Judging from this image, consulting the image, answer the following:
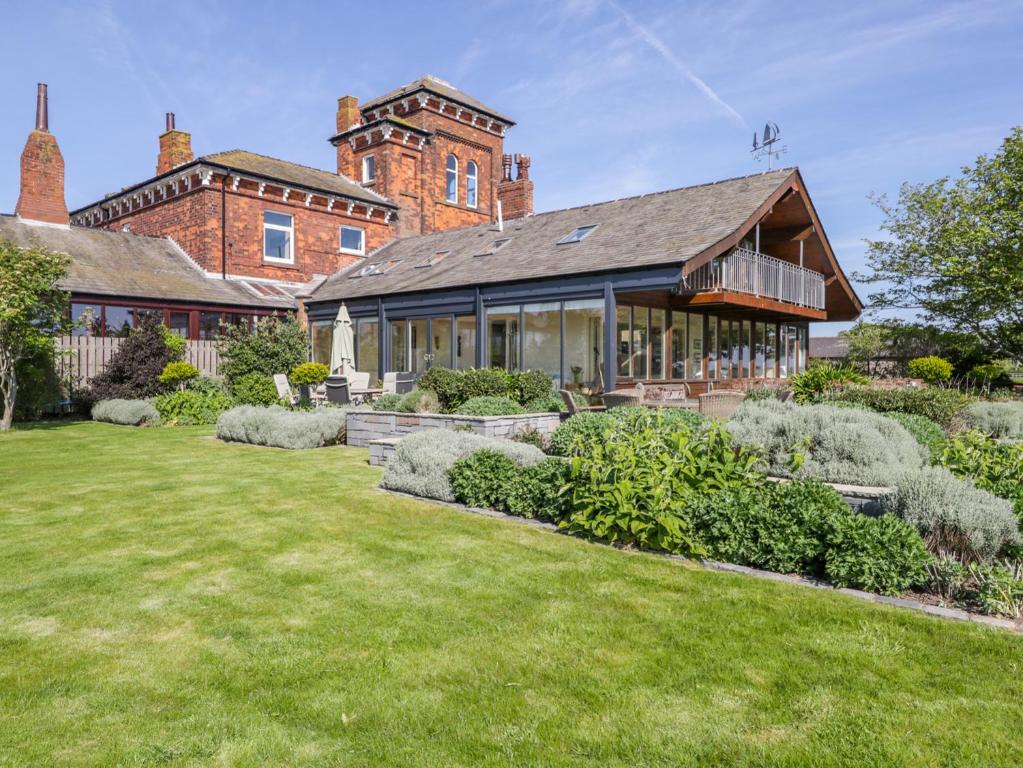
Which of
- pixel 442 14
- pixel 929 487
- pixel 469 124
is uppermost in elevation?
pixel 469 124

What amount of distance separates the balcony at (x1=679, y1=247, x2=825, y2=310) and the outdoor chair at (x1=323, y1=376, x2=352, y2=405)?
7.69m

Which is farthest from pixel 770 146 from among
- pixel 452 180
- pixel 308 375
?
pixel 452 180

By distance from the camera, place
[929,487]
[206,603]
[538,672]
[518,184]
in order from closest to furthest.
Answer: [538,672]
[206,603]
[929,487]
[518,184]

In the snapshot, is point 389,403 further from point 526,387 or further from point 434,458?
point 434,458

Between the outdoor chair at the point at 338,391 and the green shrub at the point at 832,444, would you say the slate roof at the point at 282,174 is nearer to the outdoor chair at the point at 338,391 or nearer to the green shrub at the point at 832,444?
the outdoor chair at the point at 338,391

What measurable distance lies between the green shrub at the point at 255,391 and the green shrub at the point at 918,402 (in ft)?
41.9

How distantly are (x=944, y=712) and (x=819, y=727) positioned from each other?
586 millimetres

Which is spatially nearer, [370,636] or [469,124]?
[370,636]

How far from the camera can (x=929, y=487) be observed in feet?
14.5

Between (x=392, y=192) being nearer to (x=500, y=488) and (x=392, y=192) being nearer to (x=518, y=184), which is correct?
(x=518, y=184)

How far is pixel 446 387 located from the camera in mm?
11508

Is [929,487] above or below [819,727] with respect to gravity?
above

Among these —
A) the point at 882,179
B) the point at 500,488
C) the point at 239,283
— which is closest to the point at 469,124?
the point at 239,283

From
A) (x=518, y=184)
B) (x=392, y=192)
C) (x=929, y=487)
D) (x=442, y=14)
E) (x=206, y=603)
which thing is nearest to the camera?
(x=206, y=603)
